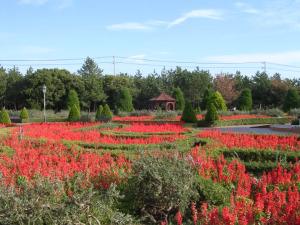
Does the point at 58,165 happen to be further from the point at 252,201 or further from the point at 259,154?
the point at 259,154

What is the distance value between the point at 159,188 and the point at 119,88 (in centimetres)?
4112

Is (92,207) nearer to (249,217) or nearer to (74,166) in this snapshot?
(249,217)

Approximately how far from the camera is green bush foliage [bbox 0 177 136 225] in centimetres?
409

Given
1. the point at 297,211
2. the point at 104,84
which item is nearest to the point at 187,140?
the point at 297,211

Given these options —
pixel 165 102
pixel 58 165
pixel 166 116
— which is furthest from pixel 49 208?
pixel 165 102

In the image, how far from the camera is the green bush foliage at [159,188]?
5.45 m

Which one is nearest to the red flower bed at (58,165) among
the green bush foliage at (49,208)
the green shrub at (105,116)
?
the green bush foliage at (49,208)

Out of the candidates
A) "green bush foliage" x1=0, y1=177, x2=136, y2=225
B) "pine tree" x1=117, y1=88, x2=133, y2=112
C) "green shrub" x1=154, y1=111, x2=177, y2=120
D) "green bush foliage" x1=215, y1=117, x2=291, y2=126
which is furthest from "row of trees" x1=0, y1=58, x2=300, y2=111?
"green bush foliage" x1=0, y1=177, x2=136, y2=225

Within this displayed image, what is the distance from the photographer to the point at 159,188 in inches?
211

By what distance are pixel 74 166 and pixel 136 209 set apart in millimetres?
2143

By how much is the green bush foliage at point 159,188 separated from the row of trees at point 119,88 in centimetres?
3406

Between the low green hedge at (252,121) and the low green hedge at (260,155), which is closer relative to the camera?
the low green hedge at (260,155)

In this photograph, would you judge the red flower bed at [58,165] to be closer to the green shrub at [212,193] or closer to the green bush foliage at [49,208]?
the green bush foliage at [49,208]

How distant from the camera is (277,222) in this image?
14.8 ft
